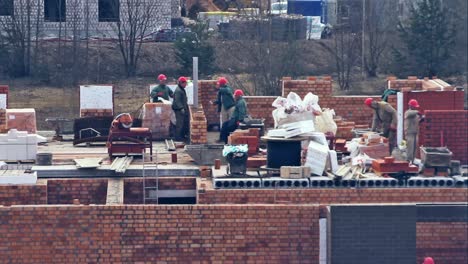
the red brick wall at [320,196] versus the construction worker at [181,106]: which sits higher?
the construction worker at [181,106]

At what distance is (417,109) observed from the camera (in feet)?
73.2

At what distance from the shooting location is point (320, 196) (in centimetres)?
2033

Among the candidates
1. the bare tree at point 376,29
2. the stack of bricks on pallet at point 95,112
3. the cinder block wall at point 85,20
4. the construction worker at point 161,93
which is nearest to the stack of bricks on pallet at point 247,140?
the construction worker at point 161,93

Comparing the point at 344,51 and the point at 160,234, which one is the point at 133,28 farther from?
the point at 160,234

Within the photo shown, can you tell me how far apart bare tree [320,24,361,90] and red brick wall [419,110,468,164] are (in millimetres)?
20939

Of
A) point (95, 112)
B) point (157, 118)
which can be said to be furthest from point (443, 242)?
point (95, 112)

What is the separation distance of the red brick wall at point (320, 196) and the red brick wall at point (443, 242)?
0.78 m

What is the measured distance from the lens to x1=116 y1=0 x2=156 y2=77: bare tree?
1747 inches

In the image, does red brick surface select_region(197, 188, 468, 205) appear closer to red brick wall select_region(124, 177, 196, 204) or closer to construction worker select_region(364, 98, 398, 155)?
red brick wall select_region(124, 177, 196, 204)

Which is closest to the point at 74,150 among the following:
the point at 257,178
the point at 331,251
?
the point at 257,178

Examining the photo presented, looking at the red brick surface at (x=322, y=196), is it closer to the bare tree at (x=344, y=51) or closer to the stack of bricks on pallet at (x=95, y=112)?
the stack of bricks on pallet at (x=95, y=112)

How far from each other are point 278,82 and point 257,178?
64.0ft

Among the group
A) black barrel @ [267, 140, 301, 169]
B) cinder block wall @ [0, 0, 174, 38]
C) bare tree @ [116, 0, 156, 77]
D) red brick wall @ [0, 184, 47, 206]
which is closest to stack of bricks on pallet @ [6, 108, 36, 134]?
red brick wall @ [0, 184, 47, 206]

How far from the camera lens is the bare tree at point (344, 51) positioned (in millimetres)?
43641
